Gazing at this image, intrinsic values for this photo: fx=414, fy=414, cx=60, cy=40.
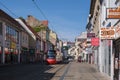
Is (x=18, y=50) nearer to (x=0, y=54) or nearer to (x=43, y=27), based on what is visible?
(x=0, y=54)

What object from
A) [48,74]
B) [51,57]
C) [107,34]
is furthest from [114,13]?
[51,57]

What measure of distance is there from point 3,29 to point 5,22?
216 cm

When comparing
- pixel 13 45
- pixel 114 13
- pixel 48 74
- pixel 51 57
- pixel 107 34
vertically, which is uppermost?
pixel 13 45

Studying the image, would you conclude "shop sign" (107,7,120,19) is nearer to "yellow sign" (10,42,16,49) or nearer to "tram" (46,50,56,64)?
"yellow sign" (10,42,16,49)

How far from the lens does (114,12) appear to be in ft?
63.7

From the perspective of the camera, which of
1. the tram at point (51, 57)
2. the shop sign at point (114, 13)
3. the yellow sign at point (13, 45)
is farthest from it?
the tram at point (51, 57)

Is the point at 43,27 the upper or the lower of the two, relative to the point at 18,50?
upper

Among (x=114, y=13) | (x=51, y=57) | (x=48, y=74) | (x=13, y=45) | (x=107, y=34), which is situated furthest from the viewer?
(x=51, y=57)

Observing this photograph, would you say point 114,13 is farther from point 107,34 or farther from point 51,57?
point 51,57

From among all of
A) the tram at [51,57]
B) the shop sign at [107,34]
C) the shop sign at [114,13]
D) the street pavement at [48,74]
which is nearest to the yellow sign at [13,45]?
the tram at [51,57]

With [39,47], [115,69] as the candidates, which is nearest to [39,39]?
[39,47]

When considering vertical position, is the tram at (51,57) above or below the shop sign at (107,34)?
below

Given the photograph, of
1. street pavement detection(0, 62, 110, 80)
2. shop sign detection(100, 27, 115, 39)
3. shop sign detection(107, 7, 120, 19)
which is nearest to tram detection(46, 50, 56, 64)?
street pavement detection(0, 62, 110, 80)

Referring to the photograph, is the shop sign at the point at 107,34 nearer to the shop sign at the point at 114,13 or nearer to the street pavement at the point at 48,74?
the shop sign at the point at 114,13
